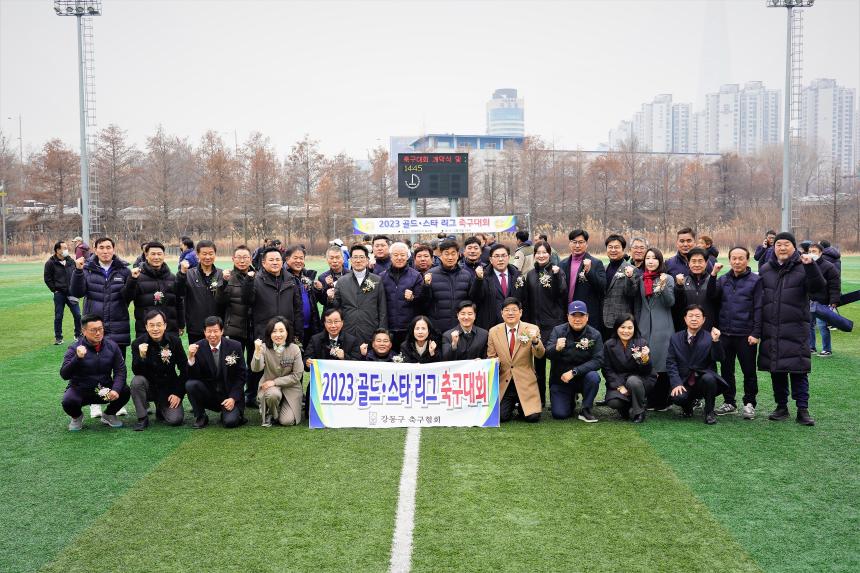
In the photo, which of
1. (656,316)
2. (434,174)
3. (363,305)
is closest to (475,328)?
(363,305)

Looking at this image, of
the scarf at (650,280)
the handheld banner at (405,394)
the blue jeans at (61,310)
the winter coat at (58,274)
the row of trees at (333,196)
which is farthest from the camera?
the row of trees at (333,196)

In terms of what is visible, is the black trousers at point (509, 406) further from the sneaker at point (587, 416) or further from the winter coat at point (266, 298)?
the winter coat at point (266, 298)

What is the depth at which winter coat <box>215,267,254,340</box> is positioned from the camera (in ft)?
28.6

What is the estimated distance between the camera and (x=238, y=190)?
59.4 m

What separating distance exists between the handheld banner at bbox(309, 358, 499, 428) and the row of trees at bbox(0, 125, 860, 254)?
43.9 metres

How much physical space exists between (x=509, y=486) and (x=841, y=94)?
516ft

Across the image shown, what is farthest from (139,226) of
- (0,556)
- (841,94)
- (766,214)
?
(841,94)

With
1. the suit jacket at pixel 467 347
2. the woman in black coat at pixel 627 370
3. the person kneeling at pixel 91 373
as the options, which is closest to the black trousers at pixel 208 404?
the person kneeling at pixel 91 373

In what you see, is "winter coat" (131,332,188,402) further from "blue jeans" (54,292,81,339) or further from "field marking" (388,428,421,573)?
"blue jeans" (54,292,81,339)

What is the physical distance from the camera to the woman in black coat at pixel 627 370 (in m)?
8.34

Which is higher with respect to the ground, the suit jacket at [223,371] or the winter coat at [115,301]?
the winter coat at [115,301]

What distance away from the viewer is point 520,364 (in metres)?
8.52

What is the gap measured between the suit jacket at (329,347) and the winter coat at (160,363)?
1.39 meters

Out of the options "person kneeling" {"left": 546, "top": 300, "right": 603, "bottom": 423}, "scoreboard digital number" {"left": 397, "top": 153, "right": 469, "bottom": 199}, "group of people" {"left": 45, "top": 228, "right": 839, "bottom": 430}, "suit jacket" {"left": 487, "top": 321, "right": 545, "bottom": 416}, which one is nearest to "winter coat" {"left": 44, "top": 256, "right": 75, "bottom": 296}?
"group of people" {"left": 45, "top": 228, "right": 839, "bottom": 430}
